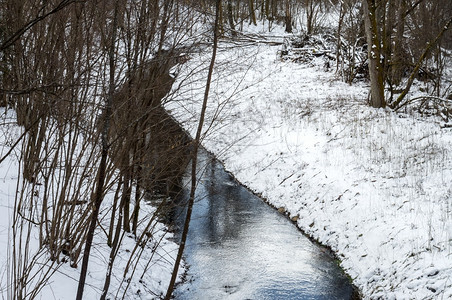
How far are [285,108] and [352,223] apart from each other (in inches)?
282

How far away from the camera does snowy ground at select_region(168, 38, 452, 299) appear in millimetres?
6715

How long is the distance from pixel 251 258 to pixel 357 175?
10.7ft

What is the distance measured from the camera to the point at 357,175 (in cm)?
1006

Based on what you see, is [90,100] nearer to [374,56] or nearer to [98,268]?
[98,268]

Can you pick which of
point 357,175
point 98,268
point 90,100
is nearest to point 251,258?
point 98,268

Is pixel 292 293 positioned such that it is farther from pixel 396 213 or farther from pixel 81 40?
pixel 81 40

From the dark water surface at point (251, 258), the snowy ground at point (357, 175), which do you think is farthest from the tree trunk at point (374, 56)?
the dark water surface at point (251, 258)

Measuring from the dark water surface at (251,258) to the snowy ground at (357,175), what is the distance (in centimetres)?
41

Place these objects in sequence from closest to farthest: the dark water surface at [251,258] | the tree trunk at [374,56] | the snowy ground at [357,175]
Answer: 1. the snowy ground at [357,175]
2. the dark water surface at [251,258]
3. the tree trunk at [374,56]

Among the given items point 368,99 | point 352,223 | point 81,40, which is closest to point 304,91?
point 368,99

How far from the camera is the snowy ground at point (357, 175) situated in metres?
6.71

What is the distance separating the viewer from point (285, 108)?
15.3 meters

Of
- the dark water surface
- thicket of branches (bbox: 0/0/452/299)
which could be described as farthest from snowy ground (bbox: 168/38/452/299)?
thicket of branches (bbox: 0/0/452/299)

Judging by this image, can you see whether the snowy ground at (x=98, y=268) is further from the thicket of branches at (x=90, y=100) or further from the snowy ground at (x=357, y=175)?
the snowy ground at (x=357, y=175)
